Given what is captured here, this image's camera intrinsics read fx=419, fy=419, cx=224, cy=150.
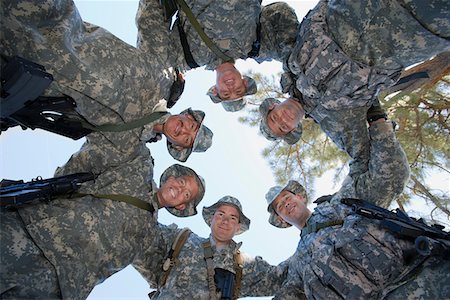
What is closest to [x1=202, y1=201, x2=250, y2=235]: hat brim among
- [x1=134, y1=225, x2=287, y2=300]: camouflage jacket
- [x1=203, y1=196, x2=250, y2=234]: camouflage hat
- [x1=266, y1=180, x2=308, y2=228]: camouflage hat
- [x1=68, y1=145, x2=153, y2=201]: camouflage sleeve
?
[x1=203, y1=196, x2=250, y2=234]: camouflage hat

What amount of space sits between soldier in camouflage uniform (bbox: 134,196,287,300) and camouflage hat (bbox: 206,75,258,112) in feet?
3.25

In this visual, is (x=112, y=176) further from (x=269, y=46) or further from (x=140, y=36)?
(x=269, y=46)

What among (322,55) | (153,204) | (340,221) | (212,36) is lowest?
(340,221)

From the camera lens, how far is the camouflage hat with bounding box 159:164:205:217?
4098 mm

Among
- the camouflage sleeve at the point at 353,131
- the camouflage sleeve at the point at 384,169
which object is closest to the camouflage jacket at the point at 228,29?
the camouflage sleeve at the point at 353,131

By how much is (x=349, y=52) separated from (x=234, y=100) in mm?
1505

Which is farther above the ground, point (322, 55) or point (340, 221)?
point (322, 55)

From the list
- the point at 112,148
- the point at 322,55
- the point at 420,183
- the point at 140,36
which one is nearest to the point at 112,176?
the point at 112,148

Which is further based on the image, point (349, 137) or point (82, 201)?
point (349, 137)

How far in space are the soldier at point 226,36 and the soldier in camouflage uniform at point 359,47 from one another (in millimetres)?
344

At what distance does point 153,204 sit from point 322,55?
1.91 m

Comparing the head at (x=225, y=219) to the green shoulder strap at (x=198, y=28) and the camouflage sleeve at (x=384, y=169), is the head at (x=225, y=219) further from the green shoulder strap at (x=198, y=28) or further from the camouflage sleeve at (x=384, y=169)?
the green shoulder strap at (x=198, y=28)

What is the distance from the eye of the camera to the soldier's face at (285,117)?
4.26 m

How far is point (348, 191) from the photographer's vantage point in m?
4.18
